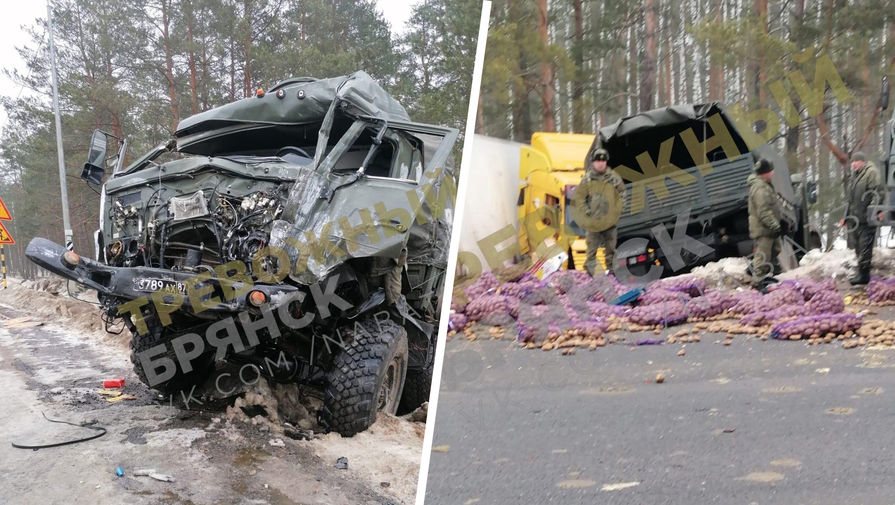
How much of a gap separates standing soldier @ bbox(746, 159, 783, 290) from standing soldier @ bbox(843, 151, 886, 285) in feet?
2.18

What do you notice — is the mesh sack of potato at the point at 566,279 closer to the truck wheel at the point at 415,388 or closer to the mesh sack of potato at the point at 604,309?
the mesh sack of potato at the point at 604,309

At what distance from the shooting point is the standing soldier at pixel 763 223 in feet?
15.2

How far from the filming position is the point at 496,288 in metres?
3.66

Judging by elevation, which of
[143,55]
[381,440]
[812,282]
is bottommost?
[381,440]

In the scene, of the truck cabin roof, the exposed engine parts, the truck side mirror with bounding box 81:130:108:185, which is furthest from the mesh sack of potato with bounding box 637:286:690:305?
the truck side mirror with bounding box 81:130:108:185

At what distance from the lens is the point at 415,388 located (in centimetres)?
527

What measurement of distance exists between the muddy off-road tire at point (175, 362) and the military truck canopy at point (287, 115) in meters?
1.48

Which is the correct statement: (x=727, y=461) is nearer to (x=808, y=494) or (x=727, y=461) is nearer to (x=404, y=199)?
(x=808, y=494)

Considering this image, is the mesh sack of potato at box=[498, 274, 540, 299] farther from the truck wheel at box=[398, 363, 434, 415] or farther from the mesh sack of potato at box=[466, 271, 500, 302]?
the truck wheel at box=[398, 363, 434, 415]

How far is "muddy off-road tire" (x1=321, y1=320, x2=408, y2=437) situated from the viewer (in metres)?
4.19

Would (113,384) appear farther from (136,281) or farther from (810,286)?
(810,286)

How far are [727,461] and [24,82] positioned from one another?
65.2ft

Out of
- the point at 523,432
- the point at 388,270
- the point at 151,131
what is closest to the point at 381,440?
the point at 388,270

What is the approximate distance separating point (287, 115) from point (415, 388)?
7.38ft
